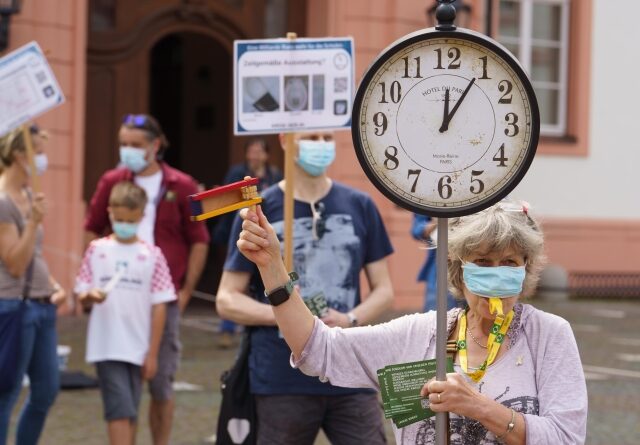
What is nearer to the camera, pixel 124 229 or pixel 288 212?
pixel 288 212

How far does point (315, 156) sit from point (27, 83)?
2.19m

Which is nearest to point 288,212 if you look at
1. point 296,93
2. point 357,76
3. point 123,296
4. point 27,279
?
point 296,93

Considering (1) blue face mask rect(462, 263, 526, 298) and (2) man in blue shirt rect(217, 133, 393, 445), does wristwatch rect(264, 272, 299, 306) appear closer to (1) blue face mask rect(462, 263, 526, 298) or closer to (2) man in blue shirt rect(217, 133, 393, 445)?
(1) blue face mask rect(462, 263, 526, 298)

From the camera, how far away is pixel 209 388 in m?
9.72

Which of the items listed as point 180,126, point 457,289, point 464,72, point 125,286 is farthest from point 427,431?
point 180,126

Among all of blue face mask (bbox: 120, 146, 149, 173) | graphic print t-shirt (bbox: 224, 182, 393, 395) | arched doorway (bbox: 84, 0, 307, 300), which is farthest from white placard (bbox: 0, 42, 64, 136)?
arched doorway (bbox: 84, 0, 307, 300)

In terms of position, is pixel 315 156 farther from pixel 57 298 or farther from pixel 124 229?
pixel 57 298

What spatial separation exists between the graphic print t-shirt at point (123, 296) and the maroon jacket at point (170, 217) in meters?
0.63

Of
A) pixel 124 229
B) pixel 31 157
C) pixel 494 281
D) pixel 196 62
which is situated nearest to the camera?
pixel 494 281

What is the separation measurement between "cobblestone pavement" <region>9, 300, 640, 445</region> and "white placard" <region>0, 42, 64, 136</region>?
205 cm

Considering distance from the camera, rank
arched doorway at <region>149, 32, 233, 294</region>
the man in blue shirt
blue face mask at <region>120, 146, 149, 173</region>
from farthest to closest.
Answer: arched doorway at <region>149, 32, 233, 294</region>
blue face mask at <region>120, 146, 149, 173</region>
the man in blue shirt

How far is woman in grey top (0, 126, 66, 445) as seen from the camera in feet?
20.9

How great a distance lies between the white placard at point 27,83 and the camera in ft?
22.0

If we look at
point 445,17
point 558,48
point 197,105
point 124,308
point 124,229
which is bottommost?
point 124,308
